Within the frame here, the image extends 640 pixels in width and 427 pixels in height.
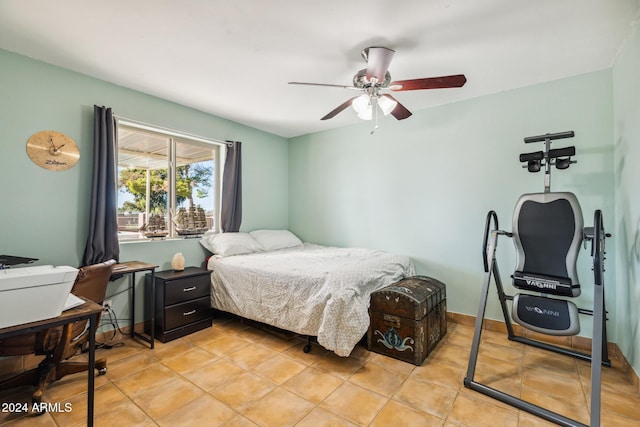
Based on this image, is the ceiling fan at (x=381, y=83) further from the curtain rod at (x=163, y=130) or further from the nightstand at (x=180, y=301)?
the nightstand at (x=180, y=301)

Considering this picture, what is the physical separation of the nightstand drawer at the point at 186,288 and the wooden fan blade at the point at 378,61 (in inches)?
101

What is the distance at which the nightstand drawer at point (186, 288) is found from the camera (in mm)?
2781

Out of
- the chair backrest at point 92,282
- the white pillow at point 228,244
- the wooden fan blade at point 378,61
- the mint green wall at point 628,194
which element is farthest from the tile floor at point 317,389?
the wooden fan blade at point 378,61

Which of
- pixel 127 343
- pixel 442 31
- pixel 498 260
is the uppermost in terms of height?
pixel 442 31

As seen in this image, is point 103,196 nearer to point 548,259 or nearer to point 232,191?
point 232,191

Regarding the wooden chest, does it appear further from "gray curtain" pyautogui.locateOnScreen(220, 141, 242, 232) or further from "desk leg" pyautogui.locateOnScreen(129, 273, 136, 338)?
"desk leg" pyautogui.locateOnScreen(129, 273, 136, 338)

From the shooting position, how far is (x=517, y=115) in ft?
9.41

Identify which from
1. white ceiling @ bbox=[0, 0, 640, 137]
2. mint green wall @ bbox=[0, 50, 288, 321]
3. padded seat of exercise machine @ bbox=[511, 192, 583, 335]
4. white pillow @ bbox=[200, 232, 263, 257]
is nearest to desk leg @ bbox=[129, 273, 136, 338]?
mint green wall @ bbox=[0, 50, 288, 321]

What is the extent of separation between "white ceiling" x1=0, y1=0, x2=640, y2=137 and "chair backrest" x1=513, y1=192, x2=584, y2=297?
117 cm

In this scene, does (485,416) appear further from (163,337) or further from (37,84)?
(37,84)

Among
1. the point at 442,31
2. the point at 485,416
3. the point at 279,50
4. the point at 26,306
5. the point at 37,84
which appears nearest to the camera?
the point at 26,306

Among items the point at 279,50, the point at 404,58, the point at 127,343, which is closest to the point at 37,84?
the point at 279,50

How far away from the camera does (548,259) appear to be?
2.17 metres

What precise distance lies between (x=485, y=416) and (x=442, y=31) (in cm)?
251
